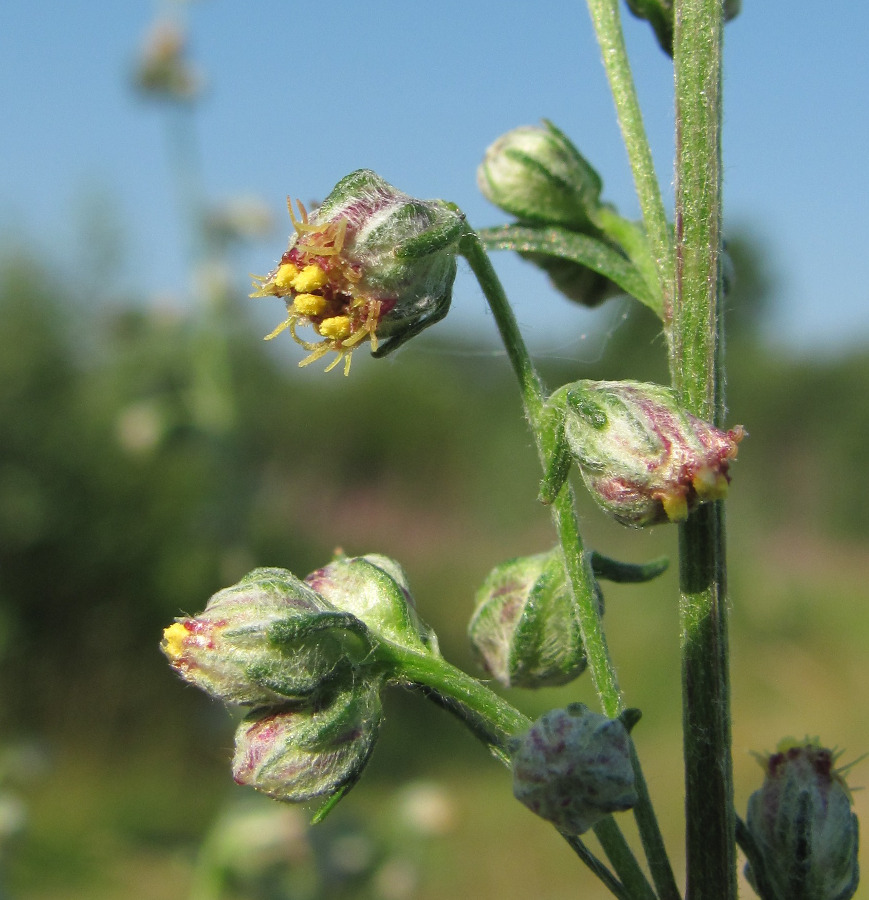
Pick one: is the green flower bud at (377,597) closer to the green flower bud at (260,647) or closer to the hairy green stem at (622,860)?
the green flower bud at (260,647)

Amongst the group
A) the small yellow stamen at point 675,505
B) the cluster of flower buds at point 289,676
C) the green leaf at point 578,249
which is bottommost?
the cluster of flower buds at point 289,676

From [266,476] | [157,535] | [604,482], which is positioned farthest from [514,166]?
[157,535]

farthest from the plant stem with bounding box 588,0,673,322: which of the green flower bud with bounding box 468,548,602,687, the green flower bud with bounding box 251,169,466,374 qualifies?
the green flower bud with bounding box 468,548,602,687

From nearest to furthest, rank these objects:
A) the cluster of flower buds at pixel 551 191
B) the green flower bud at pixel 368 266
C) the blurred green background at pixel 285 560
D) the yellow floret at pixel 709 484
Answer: the yellow floret at pixel 709 484 → the green flower bud at pixel 368 266 → the cluster of flower buds at pixel 551 191 → the blurred green background at pixel 285 560

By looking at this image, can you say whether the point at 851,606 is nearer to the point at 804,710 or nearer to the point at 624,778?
the point at 804,710

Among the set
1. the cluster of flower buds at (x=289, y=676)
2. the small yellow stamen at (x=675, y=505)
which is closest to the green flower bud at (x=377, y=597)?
the cluster of flower buds at (x=289, y=676)

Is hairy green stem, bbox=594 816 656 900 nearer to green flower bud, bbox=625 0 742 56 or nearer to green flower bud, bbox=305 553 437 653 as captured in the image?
green flower bud, bbox=305 553 437 653

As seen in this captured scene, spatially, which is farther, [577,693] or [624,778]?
[577,693]
